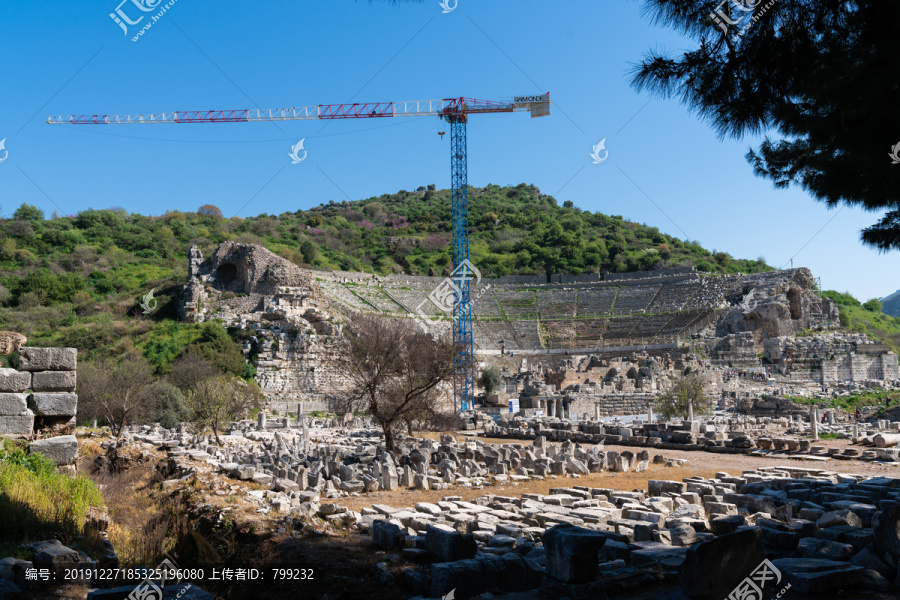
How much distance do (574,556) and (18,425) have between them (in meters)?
8.08

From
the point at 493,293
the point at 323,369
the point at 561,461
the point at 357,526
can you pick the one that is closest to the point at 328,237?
the point at 493,293

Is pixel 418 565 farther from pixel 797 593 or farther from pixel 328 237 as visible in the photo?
pixel 328 237

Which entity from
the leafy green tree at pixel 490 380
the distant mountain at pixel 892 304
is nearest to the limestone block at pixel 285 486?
the leafy green tree at pixel 490 380

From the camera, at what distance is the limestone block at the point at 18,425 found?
857cm

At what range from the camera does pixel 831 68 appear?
243 inches

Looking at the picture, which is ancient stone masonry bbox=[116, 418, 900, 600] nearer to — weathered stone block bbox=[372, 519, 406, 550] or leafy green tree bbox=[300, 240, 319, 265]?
weathered stone block bbox=[372, 519, 406, 550]

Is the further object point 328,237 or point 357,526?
point 328,237

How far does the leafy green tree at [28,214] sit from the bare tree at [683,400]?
204ft

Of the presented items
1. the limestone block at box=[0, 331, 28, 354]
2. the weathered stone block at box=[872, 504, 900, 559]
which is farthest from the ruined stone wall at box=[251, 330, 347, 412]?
the weathered stone block at box=[872, 504, 900, 559]

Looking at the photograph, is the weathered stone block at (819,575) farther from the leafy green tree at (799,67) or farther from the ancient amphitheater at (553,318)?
the ancient amphitheater at (553,318)

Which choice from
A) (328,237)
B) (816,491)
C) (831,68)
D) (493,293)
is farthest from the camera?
(328,237)

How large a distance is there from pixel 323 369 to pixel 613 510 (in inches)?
1098

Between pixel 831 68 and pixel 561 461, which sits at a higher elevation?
pixel 831 68

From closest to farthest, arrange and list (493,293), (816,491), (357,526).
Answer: (357,526), (816,491), (493,293)
